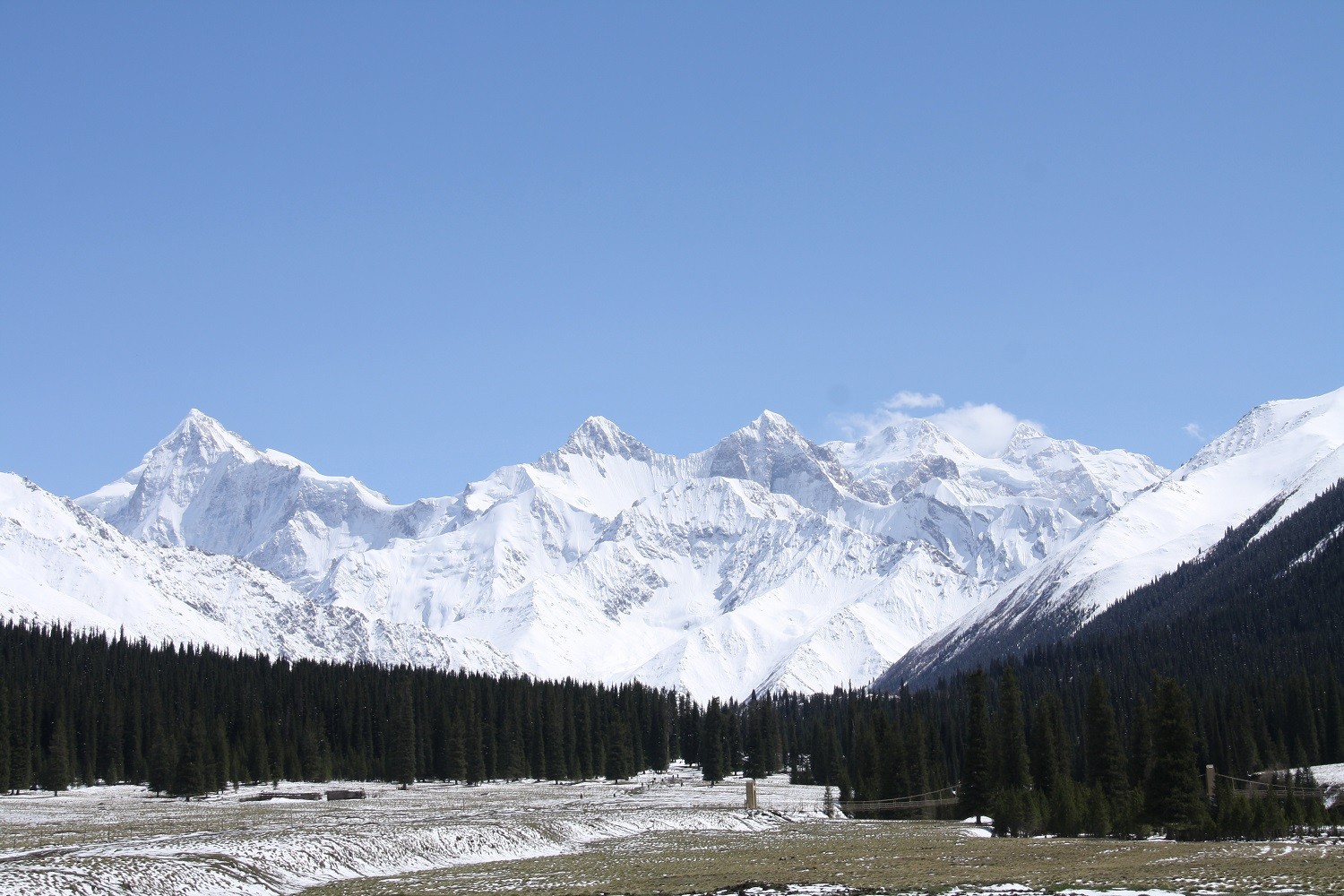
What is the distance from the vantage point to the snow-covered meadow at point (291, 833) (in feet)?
146

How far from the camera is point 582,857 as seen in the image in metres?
59.3

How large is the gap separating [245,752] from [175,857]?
110 m

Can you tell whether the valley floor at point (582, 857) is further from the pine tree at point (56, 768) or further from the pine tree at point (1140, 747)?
the pine tree at point (56, 768)

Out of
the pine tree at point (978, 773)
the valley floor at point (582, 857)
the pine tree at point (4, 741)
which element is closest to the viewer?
the valley floor at point (582, 857)

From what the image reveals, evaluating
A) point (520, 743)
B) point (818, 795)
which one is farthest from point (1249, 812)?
point (520, 743)

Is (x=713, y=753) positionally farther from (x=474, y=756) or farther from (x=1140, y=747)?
(x=1140, y=747)

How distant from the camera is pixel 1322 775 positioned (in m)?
110

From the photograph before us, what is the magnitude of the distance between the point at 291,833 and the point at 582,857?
12515mm

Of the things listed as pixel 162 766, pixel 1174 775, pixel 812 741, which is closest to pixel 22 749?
pixel 162 766

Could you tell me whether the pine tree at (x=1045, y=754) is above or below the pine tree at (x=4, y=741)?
below

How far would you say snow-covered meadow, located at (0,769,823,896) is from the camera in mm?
44469

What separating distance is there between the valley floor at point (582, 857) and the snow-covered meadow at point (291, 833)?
127 millimetres

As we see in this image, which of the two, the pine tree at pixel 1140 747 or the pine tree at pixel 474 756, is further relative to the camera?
the pine tree at pixel 474 756

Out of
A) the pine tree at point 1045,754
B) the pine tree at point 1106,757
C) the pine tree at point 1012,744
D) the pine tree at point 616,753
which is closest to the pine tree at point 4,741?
the pine tree at point 616,753
